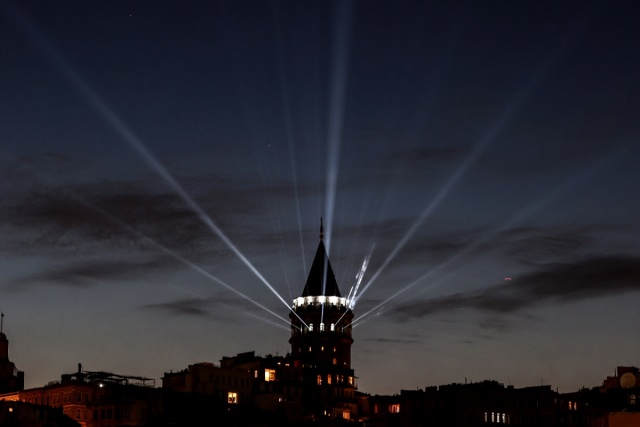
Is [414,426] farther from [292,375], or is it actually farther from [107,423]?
[107,423]

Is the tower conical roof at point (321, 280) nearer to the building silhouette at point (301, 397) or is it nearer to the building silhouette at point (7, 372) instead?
the building silhouette at point (301, 397)

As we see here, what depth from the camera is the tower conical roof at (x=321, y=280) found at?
167m

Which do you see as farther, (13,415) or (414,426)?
(414,426)

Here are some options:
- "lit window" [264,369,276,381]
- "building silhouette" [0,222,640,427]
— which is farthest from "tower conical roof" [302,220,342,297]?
"lit window" [264,369,276,381]

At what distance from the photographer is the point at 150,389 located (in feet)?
357

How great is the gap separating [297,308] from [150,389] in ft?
192

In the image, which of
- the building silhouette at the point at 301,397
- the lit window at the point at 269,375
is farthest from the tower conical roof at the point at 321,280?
the lit window at the point at 269,375

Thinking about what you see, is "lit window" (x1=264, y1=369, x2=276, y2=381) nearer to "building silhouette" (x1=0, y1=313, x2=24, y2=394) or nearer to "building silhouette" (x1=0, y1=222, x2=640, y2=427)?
"building silhouette" (x1=0, y1=222, x2=640, y2=427)

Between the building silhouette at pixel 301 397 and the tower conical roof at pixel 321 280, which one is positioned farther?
the tower conical roof at pixel 321 280

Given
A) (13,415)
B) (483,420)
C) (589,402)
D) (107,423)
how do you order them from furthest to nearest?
(589,402), (483,420), (107,423), (13,415)

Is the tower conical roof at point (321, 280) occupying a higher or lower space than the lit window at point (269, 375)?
higher

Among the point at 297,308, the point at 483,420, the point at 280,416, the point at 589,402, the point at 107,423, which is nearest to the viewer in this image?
the point at 107,423

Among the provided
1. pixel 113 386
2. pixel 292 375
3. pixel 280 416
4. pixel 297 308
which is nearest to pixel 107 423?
pixel 113 386

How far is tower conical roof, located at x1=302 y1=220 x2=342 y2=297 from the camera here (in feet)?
547
